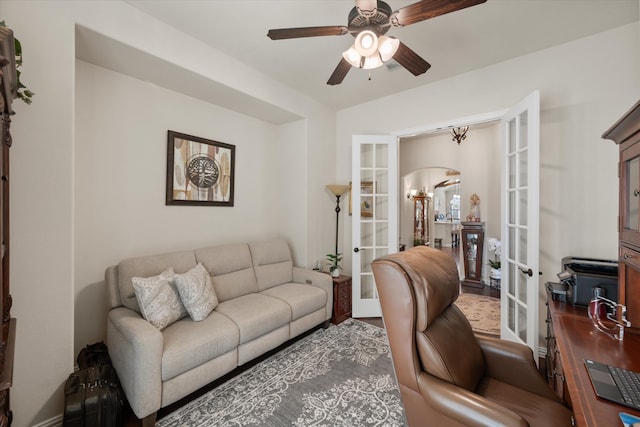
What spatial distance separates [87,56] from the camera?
2.18 m

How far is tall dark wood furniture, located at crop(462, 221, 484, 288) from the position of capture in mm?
5098

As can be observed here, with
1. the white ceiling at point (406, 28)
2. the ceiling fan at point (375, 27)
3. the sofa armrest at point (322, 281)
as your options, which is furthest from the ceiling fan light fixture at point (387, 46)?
the sofa armrest at point (322, 281)

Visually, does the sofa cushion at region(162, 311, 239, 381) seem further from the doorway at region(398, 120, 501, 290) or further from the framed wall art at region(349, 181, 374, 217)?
the doorway at region(398, 120, 501, 290)

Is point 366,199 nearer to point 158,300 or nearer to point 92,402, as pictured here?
point 158,300

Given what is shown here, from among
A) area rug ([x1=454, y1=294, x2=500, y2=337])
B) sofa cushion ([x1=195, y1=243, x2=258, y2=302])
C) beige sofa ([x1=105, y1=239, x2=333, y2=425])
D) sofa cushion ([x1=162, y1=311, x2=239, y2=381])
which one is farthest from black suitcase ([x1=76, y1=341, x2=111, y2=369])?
area rug ([x1=454, y1=294, x2=500, y2=337])

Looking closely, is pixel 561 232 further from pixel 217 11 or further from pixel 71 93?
pixel 71 93

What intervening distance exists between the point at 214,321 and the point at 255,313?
34cm

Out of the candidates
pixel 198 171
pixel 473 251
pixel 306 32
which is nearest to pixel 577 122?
pixel 306 32

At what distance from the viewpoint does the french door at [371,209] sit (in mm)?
3544

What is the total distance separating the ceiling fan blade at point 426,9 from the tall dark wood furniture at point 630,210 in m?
0.94

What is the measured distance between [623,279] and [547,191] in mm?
1313

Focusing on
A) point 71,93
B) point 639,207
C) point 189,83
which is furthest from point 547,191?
point 71,93

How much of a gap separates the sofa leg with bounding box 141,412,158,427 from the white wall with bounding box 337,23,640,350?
327 centimetres

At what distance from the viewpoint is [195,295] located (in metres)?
2.22
